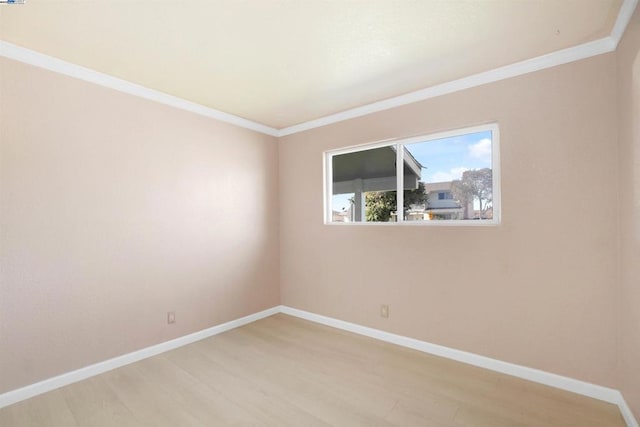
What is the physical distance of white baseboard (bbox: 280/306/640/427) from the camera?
1.98 m

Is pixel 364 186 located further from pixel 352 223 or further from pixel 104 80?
pixel 104 80

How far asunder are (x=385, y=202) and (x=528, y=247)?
1.35 m

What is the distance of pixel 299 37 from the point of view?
2002 mm

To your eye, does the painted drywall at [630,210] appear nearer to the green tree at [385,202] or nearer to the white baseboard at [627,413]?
the white baseboard at [627,413]

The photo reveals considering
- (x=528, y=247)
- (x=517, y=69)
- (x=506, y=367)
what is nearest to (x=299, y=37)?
(x=517, y=69)

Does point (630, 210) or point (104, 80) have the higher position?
point (104, 80)

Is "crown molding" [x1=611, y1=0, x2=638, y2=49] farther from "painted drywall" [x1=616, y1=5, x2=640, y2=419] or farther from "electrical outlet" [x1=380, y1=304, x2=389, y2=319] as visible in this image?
"electrical outlet" [x1=380, y1=304, x2=389, y2=319]

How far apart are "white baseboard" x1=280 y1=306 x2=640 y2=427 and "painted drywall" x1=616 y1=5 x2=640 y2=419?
0.12m

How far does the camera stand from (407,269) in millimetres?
2910

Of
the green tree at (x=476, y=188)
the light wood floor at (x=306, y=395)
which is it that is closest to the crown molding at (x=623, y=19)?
the green tree at (x=476, y=188)

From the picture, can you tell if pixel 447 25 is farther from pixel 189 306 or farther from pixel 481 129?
pixel 189 306

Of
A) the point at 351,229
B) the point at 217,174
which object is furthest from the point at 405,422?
the point at 217,174

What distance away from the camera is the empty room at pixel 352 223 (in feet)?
6.11

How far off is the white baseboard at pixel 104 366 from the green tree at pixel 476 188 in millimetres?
2841
